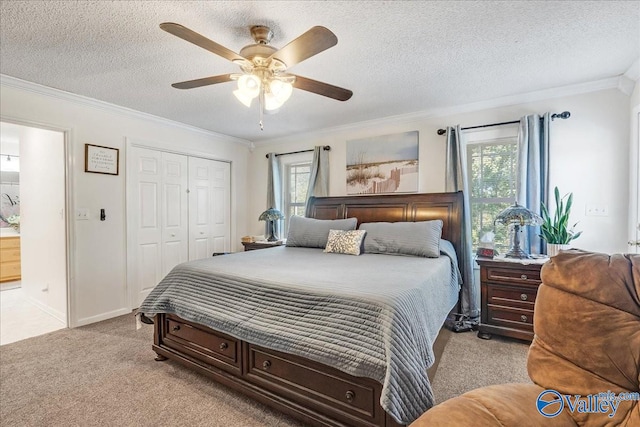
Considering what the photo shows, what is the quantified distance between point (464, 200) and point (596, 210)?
1.13 meters

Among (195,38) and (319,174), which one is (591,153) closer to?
(319,174)

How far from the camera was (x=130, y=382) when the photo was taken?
209cm

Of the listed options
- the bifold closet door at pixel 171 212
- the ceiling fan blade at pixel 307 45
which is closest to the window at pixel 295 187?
the bifold closet door at pixel 171 212

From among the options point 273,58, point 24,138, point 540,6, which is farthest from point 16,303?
point 540,6

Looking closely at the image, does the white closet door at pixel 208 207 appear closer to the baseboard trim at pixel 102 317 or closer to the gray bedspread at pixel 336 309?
the baseboard trim at pixel 102 317

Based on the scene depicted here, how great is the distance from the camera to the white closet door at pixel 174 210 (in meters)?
4.07

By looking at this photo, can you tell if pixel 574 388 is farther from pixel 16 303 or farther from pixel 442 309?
pixel 16 303

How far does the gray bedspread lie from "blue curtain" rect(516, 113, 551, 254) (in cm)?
112

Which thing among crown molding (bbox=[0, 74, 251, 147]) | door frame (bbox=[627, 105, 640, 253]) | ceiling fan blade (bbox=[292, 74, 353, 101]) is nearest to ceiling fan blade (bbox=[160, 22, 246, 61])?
Result: ceiling fan blade (bbox=[292, 74, 353, 101])

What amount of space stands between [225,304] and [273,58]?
158 centimetres

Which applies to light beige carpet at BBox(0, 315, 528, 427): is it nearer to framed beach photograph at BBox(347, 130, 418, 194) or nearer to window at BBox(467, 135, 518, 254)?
window at BBox(467, 135, 518, 254)

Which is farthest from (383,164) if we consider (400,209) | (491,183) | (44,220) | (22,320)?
(22,320)

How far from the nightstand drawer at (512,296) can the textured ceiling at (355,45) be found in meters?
1.94

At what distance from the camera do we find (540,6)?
172 cm
